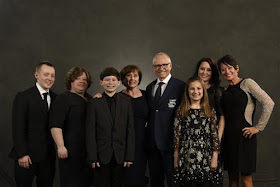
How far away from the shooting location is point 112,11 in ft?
15.3

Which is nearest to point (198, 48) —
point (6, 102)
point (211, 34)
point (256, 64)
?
point (211, 34)

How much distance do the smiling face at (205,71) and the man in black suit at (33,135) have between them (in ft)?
4.56

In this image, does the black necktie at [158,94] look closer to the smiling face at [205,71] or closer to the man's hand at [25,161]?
the smiling face at [205,71]

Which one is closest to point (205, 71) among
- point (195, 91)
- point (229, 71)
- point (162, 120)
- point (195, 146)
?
point (229, 71)

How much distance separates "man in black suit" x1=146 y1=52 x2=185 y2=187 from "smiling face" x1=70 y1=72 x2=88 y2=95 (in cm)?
64

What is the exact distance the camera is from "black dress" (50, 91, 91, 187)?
2.67 metres

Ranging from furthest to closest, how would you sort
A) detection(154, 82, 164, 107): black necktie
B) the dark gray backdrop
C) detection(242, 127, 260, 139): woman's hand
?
the dark gray backdrop → detection(154, 82, 164, 107): black necktie → detection(242, 127, 260, 139): woman's hand

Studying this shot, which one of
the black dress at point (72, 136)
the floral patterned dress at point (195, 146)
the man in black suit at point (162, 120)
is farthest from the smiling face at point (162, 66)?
the black dress at point (72, 136)

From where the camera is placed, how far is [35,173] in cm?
280

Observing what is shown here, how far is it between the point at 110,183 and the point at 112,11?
2.82 m

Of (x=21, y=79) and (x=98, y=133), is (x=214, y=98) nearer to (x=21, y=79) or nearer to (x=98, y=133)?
(x=98, y=133)

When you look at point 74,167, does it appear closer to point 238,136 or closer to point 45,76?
point 45,76

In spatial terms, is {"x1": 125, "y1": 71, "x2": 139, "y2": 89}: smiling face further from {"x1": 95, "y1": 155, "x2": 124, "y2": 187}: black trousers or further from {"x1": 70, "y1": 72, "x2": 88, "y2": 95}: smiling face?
{"x1": 95, "y1": 155, "x2": 124, "y2": 187}: black trousers

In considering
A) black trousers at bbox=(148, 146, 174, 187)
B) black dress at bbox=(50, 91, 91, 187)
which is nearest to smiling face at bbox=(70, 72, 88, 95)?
black dress at bbox=(50, 91, 91, 187)
